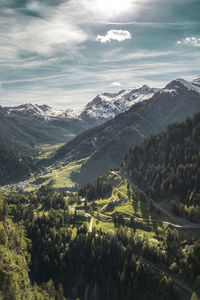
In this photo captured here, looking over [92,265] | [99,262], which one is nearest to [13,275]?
[92,265]

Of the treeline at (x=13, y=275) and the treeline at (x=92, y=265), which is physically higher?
the treeline at (x=13, y=275)

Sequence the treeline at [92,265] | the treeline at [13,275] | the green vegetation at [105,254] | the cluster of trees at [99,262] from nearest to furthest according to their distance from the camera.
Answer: the treeline at [13,275] → the green vegetation at [105,254] → the cluster of trees at [99,262] → the treeline at [92,265]

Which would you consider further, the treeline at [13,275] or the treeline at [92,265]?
the treeline at [92,265]

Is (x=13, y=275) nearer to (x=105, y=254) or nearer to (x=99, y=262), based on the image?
(x=99, y=262)

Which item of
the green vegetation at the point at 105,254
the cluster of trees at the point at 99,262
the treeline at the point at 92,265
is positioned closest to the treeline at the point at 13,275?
the green vegetation at the point at 105,254

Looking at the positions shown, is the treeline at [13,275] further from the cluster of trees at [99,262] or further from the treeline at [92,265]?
the treeline at [92,265]

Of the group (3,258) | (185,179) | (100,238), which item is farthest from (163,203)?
(3,258)

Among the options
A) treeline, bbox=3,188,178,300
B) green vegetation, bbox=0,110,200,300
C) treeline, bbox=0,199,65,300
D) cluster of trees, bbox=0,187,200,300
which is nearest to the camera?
treeline, bbox=0,199,65,300

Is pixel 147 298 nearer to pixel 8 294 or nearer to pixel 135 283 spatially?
pixel 135 283

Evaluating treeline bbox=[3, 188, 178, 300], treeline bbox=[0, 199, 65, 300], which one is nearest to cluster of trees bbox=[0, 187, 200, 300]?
treeline bbox=[3, 188, 178, 300]

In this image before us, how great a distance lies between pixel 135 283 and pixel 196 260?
1216 inches

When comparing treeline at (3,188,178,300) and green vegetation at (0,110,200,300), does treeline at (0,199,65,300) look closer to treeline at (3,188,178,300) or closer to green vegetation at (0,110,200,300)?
green vegetation at (0,110,200,300)

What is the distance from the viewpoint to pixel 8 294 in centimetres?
6850

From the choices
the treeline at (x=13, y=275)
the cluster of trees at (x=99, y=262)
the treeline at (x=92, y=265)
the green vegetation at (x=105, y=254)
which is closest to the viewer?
the treeline at (x=13, y=275)
